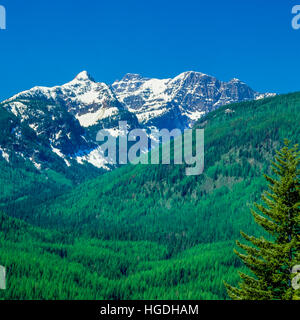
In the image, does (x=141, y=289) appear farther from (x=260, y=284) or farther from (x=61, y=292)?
(x=260, y=284)

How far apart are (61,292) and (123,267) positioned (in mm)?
49143

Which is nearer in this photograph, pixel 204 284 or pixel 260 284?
pixel 260 284

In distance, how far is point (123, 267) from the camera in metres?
155

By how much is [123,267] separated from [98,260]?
1288 centimetres

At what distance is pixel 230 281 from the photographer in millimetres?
127625
